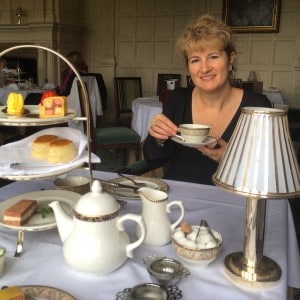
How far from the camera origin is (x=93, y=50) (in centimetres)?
670

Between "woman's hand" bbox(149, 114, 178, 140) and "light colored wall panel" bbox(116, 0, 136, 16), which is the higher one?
"light colored wall panel" bbox(116, 0, 136, 16)

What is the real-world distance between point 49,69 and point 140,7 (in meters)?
1.79

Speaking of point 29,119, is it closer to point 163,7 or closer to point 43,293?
point 43,293

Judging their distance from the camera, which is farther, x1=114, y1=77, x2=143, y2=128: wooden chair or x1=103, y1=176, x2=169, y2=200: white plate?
x1=114, y1=77, x2=143, y2=128: wooden chair

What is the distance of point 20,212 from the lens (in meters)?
0.86

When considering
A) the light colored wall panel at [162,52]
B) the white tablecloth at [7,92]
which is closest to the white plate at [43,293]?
the white tablecloth at [7,92]

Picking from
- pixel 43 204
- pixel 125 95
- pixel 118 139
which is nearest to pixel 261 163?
pixel 43 204

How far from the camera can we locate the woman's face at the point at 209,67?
1.43m

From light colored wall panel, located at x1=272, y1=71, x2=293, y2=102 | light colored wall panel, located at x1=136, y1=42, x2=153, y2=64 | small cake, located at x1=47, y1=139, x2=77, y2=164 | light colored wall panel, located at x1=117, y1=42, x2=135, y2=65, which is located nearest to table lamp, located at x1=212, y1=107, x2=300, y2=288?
small cake, located at x1=47, y1=139, x2=77, y2=164

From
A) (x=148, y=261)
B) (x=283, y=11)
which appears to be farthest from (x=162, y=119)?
(x=283, y=11)

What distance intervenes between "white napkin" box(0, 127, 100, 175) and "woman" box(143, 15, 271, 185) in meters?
0.31

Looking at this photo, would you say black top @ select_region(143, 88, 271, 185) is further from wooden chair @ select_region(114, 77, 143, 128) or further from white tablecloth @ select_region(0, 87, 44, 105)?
white tablecloth @ select_region(0, 87, 44, 105)

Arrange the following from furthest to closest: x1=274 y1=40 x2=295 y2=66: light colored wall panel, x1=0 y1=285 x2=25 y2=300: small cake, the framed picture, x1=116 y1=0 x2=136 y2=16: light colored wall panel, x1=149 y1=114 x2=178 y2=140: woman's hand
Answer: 1. x1=116 y1=0 x2=136 y2=16: light colored wall panel
2. x1=274 y1=40 x2=295 y2=66: light colored wall panel
3. the framed picture
4. x1=149 y1=114 x2=178 y2=140: woman's hand
5. x1=0 y1=285 x2=25 y2=300: small cake

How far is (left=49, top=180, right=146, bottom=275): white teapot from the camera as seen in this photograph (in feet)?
2.38
